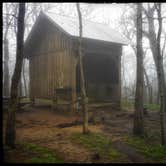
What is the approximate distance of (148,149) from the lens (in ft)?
29.4

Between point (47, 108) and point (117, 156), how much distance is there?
1052 cm

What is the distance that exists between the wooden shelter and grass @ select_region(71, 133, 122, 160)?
17.7 feet

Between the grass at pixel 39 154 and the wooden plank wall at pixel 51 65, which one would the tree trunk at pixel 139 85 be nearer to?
the grass at pixel 39 154

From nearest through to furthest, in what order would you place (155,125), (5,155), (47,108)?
(5,155) < (155,125) < (47,108)

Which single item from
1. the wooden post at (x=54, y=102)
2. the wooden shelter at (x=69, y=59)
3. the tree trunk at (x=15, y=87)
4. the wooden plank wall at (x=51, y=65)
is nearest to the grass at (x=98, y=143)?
the tree trunk at (x=15, y=87)

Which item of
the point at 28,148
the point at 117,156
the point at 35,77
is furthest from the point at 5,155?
the point at 35,77

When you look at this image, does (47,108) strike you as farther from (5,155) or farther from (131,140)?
(5,155)

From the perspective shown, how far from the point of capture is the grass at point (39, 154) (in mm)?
7074

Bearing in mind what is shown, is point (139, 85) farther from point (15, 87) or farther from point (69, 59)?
point (69, 59)

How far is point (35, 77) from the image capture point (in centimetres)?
1933

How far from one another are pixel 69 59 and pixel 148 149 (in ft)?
29.3

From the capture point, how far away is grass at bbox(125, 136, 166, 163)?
8.20 m

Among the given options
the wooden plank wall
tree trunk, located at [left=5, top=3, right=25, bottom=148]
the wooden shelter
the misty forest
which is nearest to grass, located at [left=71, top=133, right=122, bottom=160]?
the misty forest

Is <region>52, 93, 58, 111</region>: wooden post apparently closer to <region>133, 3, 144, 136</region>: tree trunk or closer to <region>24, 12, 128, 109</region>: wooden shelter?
<region>24, 12, 128, 109</region>: wooden shelter
